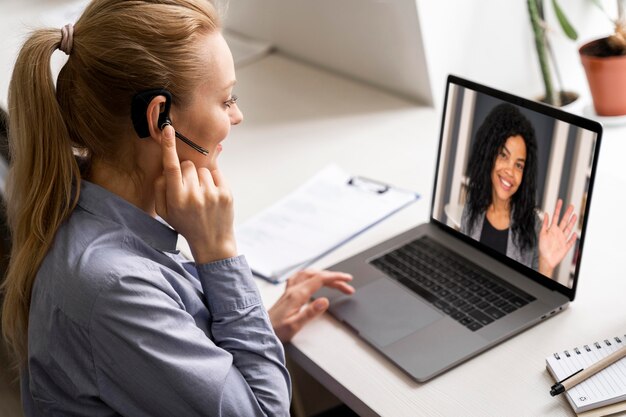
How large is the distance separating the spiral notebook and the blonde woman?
0.36m

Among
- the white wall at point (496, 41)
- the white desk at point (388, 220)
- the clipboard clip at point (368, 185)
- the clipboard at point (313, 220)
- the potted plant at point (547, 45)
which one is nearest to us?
the white desk at point (388, 220)

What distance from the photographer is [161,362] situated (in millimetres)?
972

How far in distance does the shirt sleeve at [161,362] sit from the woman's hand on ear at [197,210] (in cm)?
9

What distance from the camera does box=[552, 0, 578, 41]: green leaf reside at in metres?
1.80

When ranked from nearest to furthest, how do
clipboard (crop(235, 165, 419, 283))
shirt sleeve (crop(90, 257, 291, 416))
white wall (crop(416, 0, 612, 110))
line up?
shirt sleeve (crop(90, 257, 291, 416))
clipboard (crop(235, 165, 419, 283))
white wall (crop(416, 0, 612, 110))

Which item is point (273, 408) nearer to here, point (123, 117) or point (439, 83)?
point (123, 117)

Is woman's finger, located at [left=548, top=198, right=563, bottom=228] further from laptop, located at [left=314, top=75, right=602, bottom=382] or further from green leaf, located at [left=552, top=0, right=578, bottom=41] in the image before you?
green leaf, located at [left=552, top=0, right=578, bottom=41]

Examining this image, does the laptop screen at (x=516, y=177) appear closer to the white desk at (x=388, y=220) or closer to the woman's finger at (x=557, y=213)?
the woman's finger at (x=557, y=213)

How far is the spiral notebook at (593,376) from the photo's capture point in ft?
3.30

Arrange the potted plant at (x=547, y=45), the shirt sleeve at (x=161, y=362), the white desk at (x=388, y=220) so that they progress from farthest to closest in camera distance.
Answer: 1. the potted plant at (x=547, y=45)
2. the white desk at (x=388, y=220)
3. the shirt sleeve at (x=161, y=362)

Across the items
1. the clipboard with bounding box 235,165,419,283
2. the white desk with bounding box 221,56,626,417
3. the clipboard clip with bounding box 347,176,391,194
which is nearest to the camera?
the white desk with bounding box 221,56,626,417

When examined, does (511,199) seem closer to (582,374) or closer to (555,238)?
(555,238)

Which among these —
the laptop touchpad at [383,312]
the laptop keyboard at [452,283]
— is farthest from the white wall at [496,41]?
the laptop touchpad at [383,312]

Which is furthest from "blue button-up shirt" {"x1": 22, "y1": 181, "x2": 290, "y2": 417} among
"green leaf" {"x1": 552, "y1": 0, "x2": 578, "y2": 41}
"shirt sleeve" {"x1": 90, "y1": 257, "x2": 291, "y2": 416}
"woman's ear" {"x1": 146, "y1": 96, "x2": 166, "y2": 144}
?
"green leaf" {"x1": 552, "y1": 0, "x2": 578, "y2": 41}
